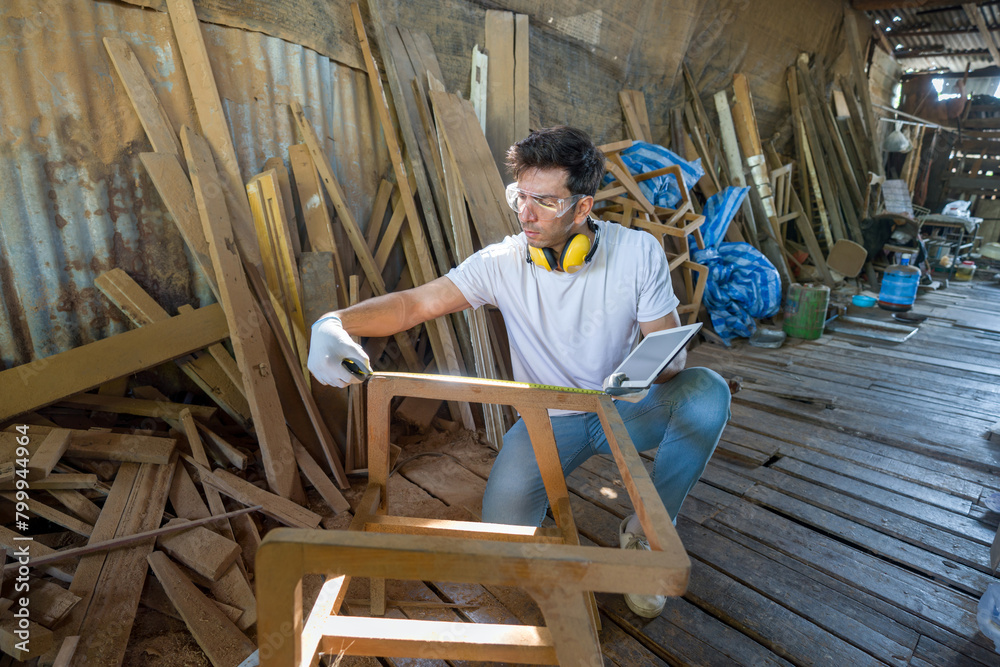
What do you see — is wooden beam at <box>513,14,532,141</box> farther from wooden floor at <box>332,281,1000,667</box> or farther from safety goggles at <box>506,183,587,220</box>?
wooden floor at <box>332,281,1000,667</box>

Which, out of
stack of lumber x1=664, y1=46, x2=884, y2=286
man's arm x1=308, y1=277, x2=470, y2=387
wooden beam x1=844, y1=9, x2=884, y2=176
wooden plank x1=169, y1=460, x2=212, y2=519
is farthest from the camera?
wooden beam x1=844, y1=9, x2=884, y2=176

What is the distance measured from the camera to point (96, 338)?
2244 millimetres

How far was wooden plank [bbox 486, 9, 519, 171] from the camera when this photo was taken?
3.27m

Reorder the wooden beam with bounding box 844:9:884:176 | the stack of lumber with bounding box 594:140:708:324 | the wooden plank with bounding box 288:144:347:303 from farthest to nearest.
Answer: the wooden beam with bounding box 844:9:884:176 → the stack of lumber with bounding box 594:140:708:324 → the wooden plank with bounding box 288:144:347:303

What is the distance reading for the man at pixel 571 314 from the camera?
1.73 meters

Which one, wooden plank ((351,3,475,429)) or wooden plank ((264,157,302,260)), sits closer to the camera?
wooden plank ((264,157,302,260))

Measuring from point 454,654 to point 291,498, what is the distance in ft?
4.59

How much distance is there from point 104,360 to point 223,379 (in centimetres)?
47

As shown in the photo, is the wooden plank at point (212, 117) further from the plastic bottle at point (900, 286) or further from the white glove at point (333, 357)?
the plastic bottle at point (900, 286)

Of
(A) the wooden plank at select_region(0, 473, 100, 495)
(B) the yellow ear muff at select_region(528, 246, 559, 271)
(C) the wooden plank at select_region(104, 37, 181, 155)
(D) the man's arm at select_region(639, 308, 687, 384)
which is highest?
(C) the wooden plank at select_region(104, 37, 181, 155)

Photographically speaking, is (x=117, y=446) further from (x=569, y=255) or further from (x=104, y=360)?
(x=569, y=255)

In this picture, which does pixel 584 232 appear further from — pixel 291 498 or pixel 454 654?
pixel 291 498

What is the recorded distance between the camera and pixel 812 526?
7.29 feet

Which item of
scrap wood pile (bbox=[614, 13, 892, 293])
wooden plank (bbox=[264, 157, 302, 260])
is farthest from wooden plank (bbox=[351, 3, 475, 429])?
Result: scrap wood pile (bbox=[614, 13, 892, 293])
